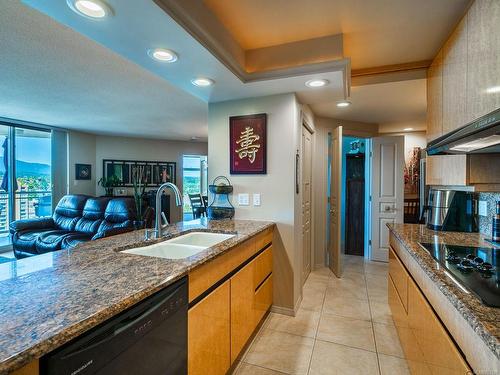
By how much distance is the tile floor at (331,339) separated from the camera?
183 centimetres

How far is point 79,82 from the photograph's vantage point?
298 cm

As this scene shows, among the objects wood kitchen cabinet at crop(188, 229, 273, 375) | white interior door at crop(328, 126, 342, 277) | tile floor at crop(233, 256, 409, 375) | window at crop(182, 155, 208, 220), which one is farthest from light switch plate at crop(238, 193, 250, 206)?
window at crop(182, 155, 208, 220)

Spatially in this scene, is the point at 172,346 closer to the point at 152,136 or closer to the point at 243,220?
the point at 243,220

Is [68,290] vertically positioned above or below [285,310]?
above

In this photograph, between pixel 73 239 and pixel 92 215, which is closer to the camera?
pixel 73 239

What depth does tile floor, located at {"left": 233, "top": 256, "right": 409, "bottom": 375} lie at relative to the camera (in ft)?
5.99

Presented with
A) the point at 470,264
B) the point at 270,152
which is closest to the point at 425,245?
the point at 470,264

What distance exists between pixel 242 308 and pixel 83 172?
19.0 feet

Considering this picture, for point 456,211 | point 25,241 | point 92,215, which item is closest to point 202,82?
point 456,211

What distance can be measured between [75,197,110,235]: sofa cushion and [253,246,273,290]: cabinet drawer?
131 inches

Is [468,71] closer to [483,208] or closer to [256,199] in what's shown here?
[483,208]

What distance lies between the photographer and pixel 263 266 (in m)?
2.30

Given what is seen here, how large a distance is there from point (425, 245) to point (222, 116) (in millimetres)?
2124

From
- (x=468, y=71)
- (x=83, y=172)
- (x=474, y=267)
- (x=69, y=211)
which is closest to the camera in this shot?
(x=474, y=267)
